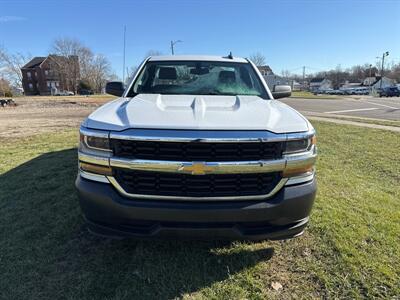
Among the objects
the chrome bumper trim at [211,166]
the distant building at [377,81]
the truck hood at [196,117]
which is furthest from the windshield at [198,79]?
the distant building at [377,81]

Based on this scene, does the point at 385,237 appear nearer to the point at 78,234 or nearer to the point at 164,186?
the point at 164,186

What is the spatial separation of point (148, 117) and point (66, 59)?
286ft

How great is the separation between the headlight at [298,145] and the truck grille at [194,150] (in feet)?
0.24

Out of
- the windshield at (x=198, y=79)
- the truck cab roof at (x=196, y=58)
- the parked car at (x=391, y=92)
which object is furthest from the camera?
the parked car at (x=391, y=92)

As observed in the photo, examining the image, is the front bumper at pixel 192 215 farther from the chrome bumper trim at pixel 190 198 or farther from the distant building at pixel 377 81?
the distant building at pixel 377 81

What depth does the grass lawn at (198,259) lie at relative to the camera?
2.34 meters

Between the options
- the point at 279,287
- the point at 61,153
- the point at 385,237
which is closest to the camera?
the point at 279,287

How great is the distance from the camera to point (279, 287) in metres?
2.38

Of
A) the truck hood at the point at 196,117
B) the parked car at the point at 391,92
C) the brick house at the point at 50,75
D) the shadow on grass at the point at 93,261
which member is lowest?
the shadow on grass at the point at 93,261

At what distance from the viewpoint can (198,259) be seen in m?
2.68

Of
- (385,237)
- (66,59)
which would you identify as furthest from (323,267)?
(66,59)

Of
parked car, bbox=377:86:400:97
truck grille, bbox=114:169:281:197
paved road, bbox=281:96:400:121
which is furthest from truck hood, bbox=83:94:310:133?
parked car, bbox=377:86:400:97

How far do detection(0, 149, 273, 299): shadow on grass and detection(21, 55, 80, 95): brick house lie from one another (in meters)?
83.8

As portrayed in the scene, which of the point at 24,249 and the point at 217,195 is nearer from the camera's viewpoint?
the point at 217,195
